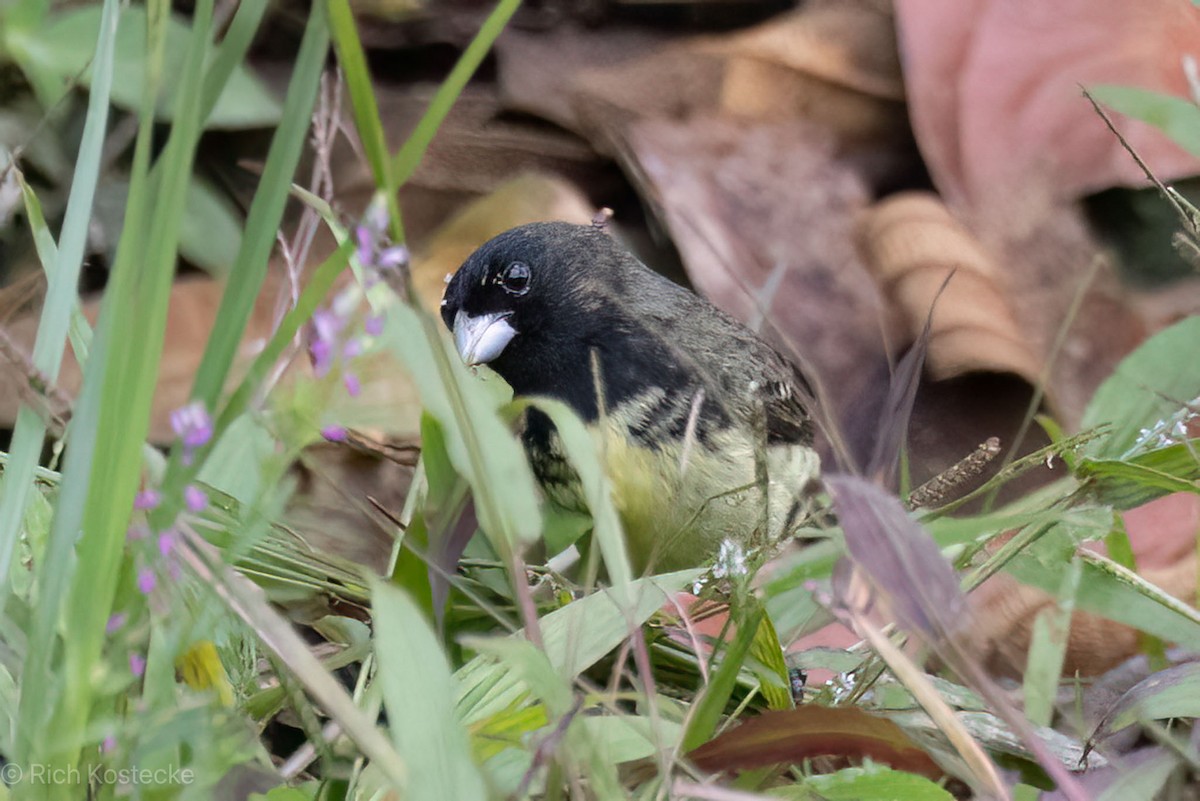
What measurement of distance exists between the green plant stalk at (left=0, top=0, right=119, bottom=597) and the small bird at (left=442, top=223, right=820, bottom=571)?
0.77 meters

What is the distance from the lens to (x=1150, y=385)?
51.5 inches

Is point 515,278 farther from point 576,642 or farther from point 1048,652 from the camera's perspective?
point 576,642

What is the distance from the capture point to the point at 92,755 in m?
0.76

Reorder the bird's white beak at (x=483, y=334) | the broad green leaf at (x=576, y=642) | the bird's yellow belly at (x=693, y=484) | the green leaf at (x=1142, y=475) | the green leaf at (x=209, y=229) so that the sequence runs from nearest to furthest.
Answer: the broad green leaf at (x=576, y=642)
the green leaf at (x=1142, y=475)
the bird's yellow belly at (x=693, y=484)
the bird's white beak at (x=483, y=334)
the green leaf at (x=209, y=229)

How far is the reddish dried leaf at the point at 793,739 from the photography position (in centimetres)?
85

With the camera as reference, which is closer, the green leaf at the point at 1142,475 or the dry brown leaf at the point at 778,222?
the green leaf at the point at 1142,475

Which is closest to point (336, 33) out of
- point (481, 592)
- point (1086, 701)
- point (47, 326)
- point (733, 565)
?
point (47, 326)

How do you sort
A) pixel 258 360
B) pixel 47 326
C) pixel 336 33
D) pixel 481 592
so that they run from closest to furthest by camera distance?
pixel 336 33, pixel 258 360, pixel 47 326, pixel 481 592

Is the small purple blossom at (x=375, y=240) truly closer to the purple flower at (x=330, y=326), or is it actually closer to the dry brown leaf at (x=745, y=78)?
the purple flower at (x=330, y=326)

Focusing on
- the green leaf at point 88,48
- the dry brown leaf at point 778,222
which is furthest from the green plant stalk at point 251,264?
the dry brown leaf at point 778,222

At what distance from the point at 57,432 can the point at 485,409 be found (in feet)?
0.81

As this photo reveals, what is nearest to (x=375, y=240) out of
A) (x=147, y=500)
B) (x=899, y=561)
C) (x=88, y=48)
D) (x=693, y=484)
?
(x=147, y=500)

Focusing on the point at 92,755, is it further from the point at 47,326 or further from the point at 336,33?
the point at 336,33

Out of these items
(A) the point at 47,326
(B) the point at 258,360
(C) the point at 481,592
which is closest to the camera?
(B) the point at 258,360
